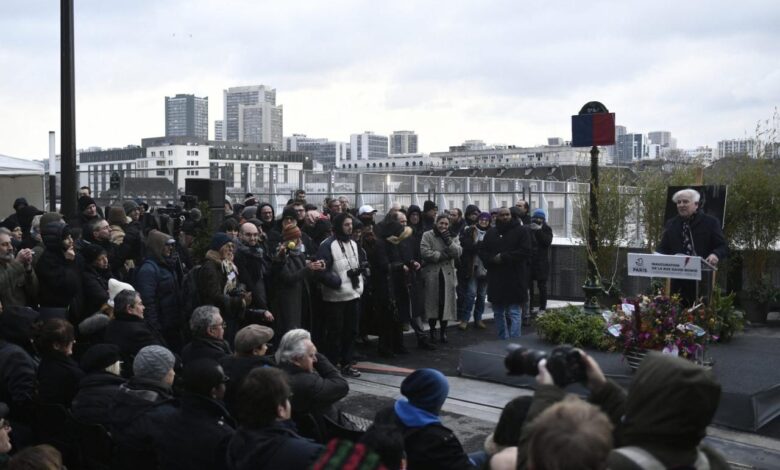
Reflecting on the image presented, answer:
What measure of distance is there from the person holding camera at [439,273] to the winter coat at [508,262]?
23.8 inches

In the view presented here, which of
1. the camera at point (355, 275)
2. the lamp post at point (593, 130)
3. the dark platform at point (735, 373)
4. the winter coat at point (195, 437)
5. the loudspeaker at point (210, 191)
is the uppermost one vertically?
the lamp post at point (593, 130)

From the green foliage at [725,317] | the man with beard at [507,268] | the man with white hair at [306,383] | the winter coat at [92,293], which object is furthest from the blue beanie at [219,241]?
the green foliage at [725,317]

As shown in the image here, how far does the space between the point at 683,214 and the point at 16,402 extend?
7.18m

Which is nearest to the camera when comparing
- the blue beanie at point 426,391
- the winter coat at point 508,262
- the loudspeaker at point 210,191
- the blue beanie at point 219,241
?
the blue beanie at point 426,391

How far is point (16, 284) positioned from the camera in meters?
7.92

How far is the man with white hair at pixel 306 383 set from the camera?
17.9 ft

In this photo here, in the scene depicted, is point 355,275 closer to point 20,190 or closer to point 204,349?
point 204,349

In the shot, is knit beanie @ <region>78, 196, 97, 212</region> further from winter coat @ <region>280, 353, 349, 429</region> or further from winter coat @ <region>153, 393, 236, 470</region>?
winter coat @ <region>153, 393, 236, 470</region>

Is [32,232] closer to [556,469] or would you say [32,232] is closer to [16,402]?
[16,402]

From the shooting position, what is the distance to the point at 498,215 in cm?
1149

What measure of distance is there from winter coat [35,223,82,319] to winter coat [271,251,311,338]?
2.26m

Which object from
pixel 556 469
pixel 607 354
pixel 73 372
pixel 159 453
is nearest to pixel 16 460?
pixel 159 453

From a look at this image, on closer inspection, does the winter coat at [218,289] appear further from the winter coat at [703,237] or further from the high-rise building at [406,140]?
the high-rise building at [406,140]

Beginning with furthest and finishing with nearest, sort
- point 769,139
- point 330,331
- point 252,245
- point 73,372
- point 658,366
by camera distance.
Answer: point 769,139
point 330,331
point 252,245
point 73,372
point 658,366
